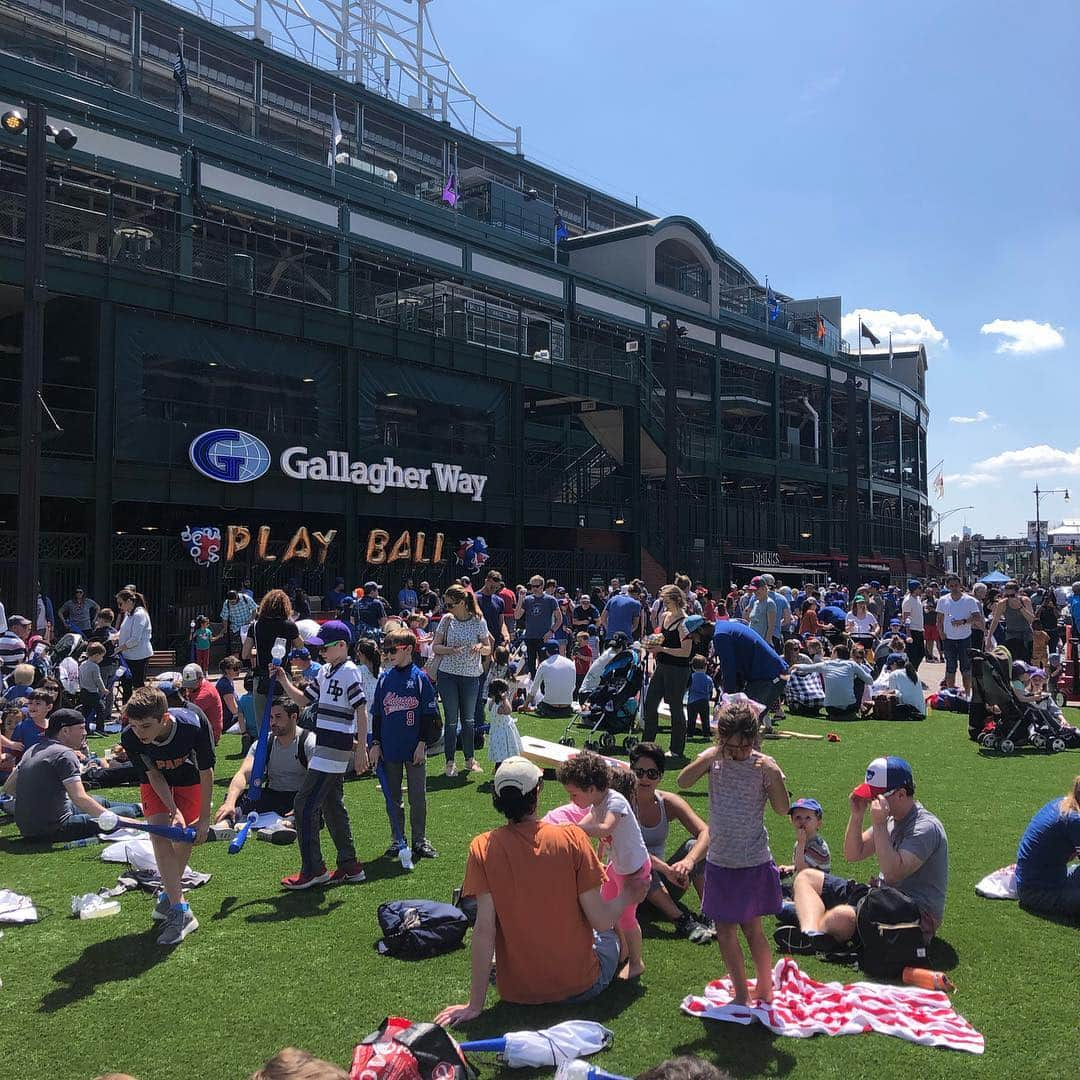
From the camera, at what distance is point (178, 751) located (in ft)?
18.4

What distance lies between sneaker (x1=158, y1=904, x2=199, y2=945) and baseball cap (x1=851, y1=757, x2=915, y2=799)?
3.83 meters

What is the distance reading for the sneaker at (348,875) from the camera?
6492mm

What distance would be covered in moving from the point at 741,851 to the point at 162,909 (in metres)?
3.47

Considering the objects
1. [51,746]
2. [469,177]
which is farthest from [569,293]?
[51,746]

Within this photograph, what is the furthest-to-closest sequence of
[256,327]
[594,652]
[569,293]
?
[569,293]
[256,327]
[594,652]

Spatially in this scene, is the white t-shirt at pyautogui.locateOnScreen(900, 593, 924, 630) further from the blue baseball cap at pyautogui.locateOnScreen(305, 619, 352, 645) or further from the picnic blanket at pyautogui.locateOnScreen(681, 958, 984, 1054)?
the picnic blanket at pyautogui.locateOnScreen(681, 958, 984, 1054)

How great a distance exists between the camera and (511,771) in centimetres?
432

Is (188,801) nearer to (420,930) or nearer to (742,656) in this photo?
(420,930)

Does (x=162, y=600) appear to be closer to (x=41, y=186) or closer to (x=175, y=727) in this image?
(x=41, y=186)

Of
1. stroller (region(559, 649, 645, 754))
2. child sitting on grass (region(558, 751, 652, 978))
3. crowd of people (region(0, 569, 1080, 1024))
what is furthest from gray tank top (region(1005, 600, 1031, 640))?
child sitting on grass (region(558, 751, 652, 978))

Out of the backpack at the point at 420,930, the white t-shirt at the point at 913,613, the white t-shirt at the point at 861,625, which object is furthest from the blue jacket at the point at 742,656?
the white t-shirt at the point at 913,613

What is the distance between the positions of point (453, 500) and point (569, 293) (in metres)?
13.3

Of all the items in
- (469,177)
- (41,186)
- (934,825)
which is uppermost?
(469,177)

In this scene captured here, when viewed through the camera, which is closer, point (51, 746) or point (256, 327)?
point (51, 746)
